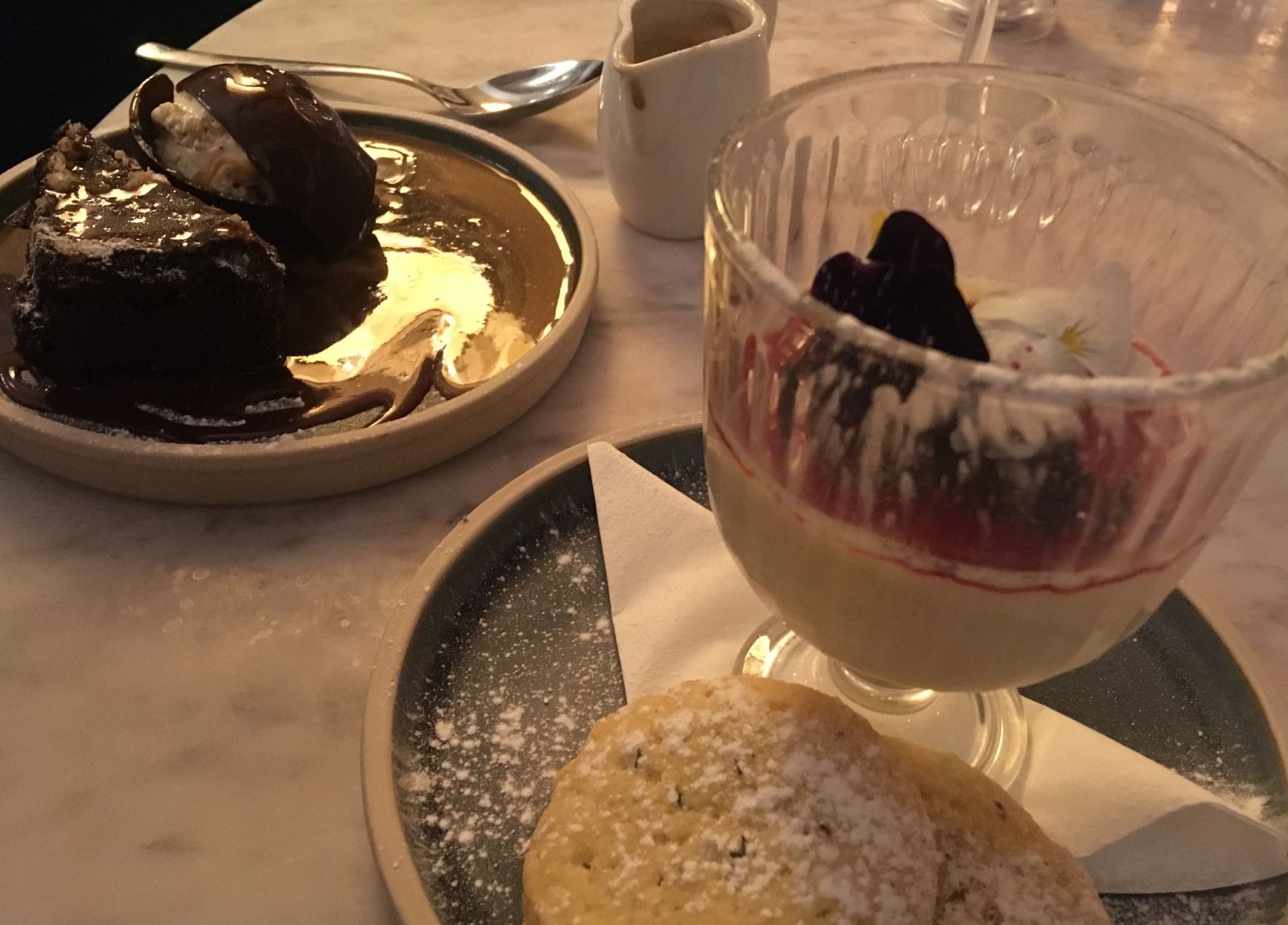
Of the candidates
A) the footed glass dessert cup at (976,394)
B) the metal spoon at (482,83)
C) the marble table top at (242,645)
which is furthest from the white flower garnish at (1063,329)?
the metal spoon at (482,83)

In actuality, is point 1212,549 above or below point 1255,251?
below

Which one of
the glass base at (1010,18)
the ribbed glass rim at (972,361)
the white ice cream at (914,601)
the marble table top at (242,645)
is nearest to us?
the ribbed glass rim at (972,361)

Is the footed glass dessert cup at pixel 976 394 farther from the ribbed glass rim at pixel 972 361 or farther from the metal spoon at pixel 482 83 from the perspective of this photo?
the metal spoon at pixel 482 83

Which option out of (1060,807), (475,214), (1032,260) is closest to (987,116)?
(1032,260)

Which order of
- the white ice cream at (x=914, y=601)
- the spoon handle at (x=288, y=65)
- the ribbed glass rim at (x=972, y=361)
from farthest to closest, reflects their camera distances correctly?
the spoon handle at (x=288, y=65), the white ice cream at (x=914, y=601), the ribbed glass rim at (x=972, y=361)

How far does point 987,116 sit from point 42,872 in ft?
2.77

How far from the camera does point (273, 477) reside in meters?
0.93

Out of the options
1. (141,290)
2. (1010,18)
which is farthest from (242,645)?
(1010,18)

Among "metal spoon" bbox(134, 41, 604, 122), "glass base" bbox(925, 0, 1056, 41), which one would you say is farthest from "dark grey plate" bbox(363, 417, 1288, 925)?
"glass base" bbox(925, 0, 1056, 41)

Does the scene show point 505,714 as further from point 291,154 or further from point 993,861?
point 291,154

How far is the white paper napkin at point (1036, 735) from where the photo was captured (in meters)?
0.66

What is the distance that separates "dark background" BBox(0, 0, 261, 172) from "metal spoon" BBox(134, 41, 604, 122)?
745 mm

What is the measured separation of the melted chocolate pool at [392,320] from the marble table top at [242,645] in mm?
73

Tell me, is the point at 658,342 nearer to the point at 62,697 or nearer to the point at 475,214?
the point at 475,214
